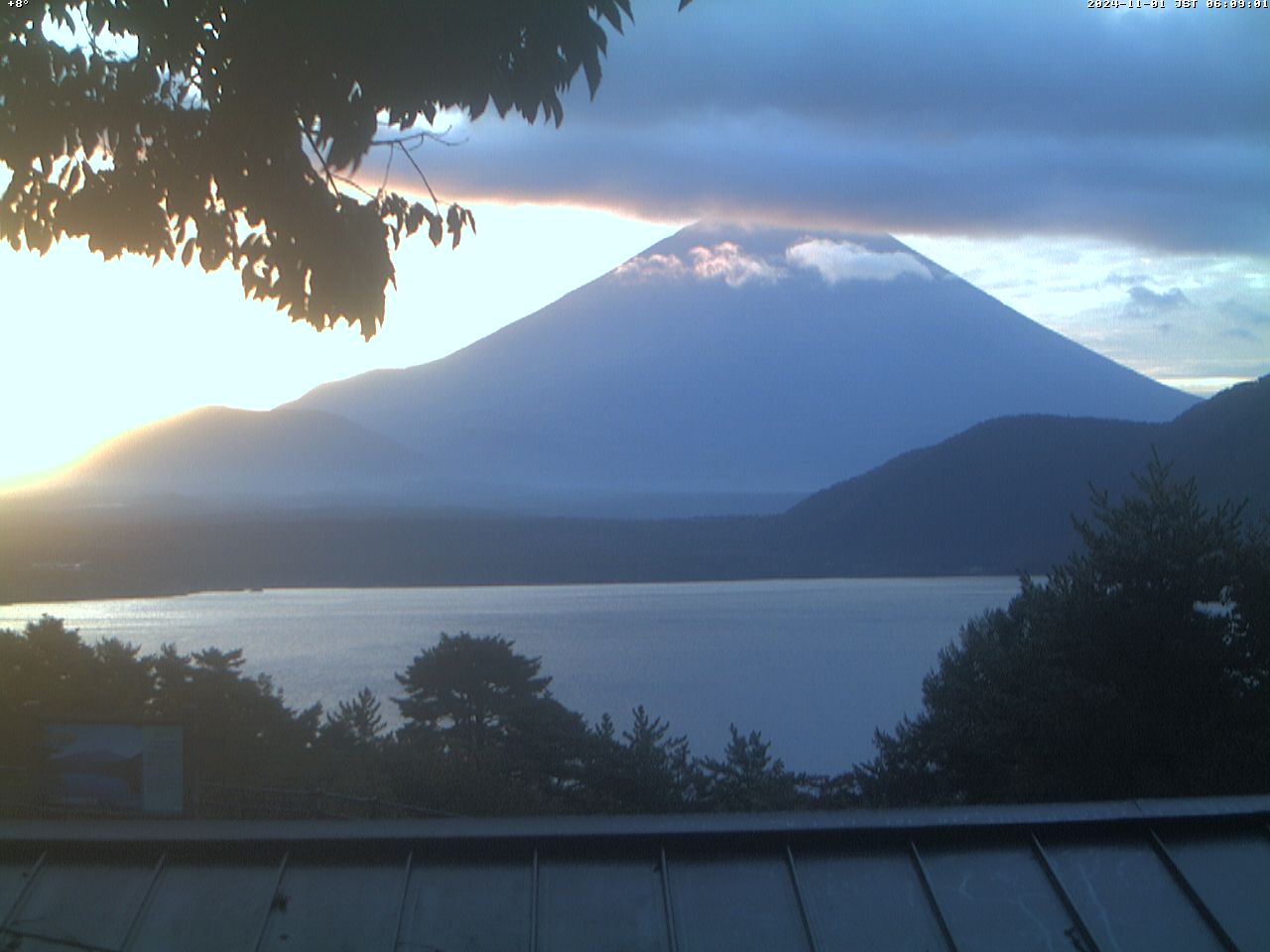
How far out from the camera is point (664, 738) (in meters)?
17.1

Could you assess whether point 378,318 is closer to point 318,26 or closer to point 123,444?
point 318,26

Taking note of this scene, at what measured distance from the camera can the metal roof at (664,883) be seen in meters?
3.97

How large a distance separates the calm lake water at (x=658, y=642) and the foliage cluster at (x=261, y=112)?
1339 cm

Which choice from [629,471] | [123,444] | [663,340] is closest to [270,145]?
[123,444]

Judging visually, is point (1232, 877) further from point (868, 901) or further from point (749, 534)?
point (749, 534)

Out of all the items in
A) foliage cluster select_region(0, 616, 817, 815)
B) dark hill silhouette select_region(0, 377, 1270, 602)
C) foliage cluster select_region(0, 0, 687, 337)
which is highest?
foliage cluster select_region(0, 0, 687, 337)

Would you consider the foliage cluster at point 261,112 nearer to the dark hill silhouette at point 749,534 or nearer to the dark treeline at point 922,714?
the dark treeline at point 922,714

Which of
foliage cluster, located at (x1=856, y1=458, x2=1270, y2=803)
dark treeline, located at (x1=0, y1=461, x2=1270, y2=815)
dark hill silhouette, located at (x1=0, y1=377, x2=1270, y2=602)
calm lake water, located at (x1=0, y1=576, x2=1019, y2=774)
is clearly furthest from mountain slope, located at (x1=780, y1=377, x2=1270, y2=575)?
foliage cluster, located at (x1=856, y1=458, x2=1270, y2=803)

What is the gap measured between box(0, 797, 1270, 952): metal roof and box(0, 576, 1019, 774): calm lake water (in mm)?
12587

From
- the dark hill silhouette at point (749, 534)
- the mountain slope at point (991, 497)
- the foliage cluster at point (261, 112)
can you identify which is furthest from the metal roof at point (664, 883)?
the mountain slope at point (991, 497)

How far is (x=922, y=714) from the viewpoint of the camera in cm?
1848

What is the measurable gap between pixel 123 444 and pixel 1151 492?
3011cm

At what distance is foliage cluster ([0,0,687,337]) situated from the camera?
4109 millimetres

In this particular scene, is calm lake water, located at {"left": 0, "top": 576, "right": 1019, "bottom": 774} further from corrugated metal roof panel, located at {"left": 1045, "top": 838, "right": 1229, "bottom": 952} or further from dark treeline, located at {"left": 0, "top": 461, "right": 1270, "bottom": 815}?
corrugated metal roof panel, located at {"left": 1045, "top": 838, "right": 1229, "bottom": 952}
